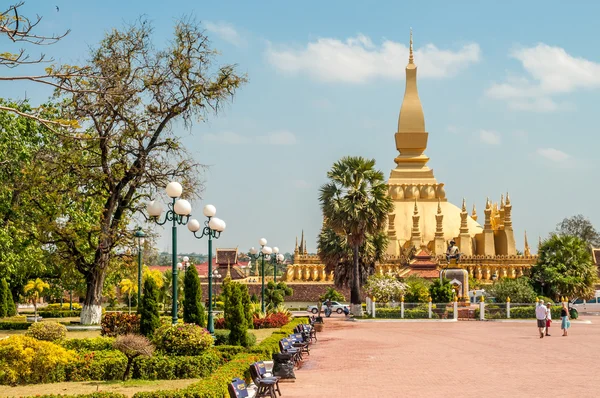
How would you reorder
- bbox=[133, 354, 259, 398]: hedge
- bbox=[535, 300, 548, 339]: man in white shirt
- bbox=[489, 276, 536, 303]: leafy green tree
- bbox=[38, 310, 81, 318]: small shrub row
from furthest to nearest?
bbox=[38, 310, 81, 318]: small shrub row, bbox=[489, 276, 536, 303]: leafy green tree, bbox=[535, 300, 548, 339]: man in white shirt, bbox=[133, 354, 259, 398]: hedge

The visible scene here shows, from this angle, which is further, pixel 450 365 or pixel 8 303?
pixel 8 303

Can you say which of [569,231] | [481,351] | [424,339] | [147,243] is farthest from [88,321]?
[569,231]

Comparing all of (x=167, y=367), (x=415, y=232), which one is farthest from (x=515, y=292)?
(x=167, y=367)

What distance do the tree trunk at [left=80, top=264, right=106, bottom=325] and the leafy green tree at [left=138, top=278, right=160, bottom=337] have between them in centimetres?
917

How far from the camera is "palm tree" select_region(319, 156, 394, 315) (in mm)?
43969

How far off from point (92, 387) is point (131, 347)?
117 cm

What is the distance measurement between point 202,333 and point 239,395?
6.69 metres

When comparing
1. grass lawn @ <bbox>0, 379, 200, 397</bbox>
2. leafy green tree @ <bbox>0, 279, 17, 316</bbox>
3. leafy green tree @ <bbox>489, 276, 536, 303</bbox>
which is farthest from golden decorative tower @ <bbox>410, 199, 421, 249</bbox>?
grass lawn @ <bbox>0, 379, 200, 397</bbox>

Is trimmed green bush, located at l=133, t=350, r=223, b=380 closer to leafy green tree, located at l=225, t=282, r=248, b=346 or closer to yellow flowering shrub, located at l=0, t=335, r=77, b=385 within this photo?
yellow flowering shrub, located at l=0, t=335, r=77, b=385

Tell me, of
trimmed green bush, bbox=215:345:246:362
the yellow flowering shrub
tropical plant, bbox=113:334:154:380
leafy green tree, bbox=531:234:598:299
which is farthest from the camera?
leafy green tree, bbox=531:234:598:299

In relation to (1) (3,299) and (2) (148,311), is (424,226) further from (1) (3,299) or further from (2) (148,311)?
(2) (148,311)

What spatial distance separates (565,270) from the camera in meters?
48.0

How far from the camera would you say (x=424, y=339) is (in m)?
29.8

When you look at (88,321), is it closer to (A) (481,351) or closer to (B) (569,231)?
(A) (481,351)
